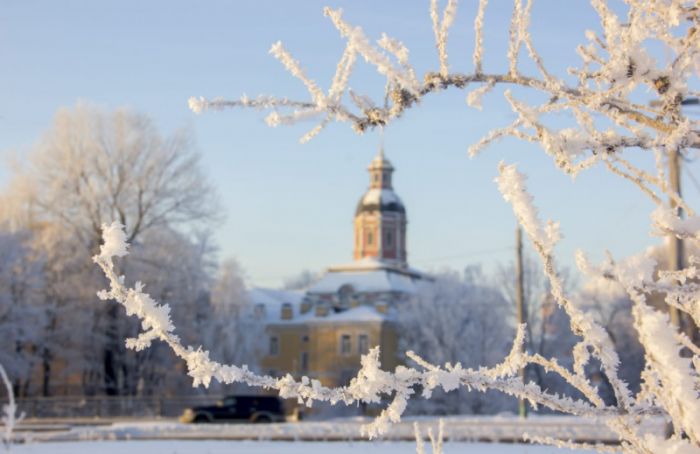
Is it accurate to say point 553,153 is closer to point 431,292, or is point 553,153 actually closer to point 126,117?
point 126,117

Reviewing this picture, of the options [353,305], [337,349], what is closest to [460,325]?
[337,349]

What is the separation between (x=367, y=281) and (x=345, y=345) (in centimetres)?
788

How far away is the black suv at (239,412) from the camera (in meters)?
31.0

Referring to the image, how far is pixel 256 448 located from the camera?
17.7 meters

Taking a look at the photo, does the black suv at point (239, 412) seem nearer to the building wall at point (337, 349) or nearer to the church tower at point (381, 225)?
the building wall at point (337, 349)

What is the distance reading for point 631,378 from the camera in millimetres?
48344

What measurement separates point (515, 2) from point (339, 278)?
217ft

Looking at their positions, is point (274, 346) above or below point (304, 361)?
above

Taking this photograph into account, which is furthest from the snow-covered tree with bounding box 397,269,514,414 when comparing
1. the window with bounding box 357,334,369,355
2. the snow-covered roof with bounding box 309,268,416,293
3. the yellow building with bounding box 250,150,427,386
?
A: the snow-covered roof with bounding box 309,268,416,293

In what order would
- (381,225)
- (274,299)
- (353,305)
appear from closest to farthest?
1. (353,305)
2. (274,299)
3. (381,225)

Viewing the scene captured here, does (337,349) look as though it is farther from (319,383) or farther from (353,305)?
(319,383)

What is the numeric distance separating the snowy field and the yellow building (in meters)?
32.6

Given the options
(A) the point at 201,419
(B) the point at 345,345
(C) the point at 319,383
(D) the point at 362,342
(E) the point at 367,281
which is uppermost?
(E) the point at 367,281

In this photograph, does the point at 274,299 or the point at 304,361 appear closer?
the point at 304,361
